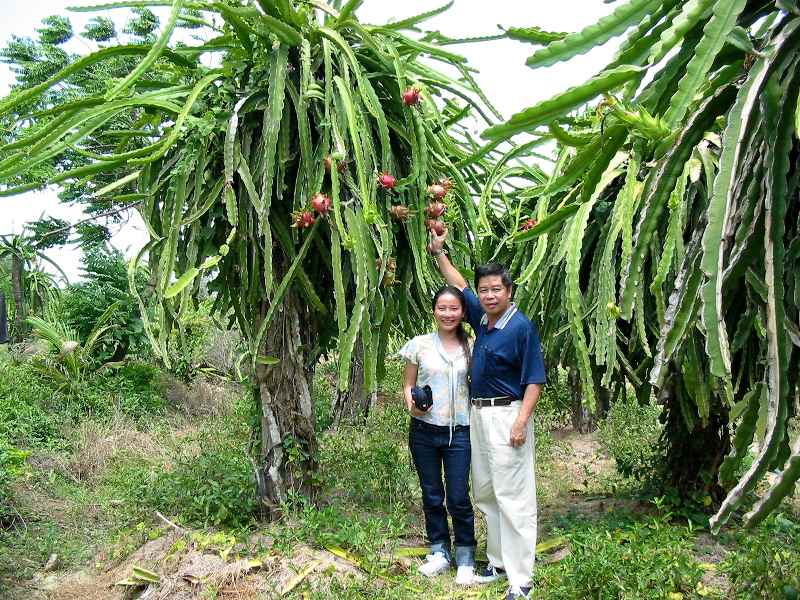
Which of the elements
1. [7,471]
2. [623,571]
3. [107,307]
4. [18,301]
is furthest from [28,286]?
[623,571]

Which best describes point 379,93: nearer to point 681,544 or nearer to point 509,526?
point 509,526

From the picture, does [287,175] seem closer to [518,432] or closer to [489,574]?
[518,432]

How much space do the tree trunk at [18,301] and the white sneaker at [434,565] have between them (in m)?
8.37

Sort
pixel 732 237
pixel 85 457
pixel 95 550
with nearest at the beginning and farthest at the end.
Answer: pixel 732 237 → pixel 95 550 → pixel 85 457

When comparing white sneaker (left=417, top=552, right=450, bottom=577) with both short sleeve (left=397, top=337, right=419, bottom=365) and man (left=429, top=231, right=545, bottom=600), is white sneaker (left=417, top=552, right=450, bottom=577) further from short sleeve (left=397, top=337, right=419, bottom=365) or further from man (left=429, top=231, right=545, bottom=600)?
short sleeve (left=397, top=337, right=419, bottom=365)

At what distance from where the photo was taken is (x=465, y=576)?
155 inches

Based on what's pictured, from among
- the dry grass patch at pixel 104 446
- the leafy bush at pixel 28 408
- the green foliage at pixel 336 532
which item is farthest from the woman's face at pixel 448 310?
the leafy bush at pixel 28 408

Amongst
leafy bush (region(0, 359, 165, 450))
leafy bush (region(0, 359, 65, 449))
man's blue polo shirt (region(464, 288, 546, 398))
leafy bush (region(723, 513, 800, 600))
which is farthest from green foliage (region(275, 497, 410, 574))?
leafy bush (region(0, 359, 165, 450))

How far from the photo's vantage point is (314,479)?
4414mm

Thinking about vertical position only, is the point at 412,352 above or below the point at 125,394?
above

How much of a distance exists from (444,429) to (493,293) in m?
0.80

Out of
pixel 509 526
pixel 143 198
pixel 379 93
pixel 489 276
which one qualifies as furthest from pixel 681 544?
pixel 143 198

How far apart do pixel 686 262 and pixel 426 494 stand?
103 inches

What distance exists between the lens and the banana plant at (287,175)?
360 centimetres
